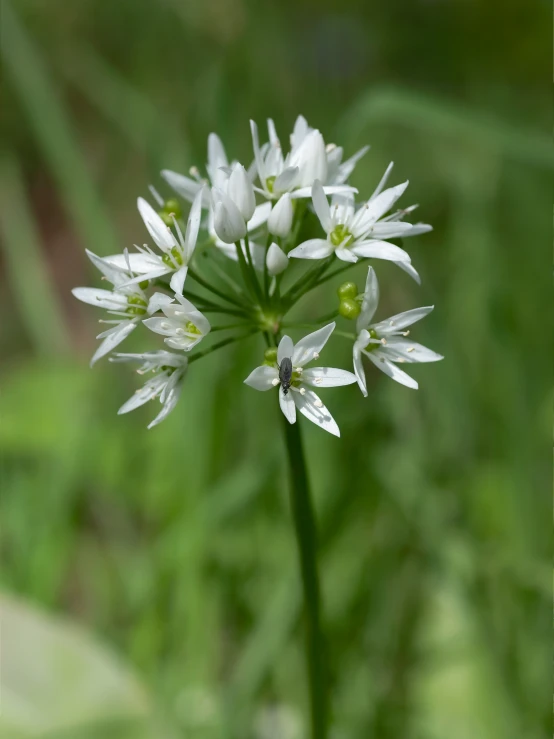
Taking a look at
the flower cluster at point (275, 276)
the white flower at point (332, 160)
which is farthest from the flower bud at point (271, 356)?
the white flower at point (332, 160)

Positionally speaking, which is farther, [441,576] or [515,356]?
[515,356]

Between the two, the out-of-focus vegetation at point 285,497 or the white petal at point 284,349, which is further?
the out-of-focus vegetation at point 285,497

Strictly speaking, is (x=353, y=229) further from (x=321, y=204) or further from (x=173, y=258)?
(x=173, y=258)

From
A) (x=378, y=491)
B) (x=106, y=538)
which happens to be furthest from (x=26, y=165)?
(x=378, y=491)

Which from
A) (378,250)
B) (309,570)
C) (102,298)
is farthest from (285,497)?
(378,250)

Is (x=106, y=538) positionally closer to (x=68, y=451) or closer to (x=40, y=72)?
(x=68, y=451)

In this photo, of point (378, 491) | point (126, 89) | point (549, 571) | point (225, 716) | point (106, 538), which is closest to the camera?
point (225, 716)

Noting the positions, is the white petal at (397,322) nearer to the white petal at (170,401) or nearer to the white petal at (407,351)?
the white petal at (407,351)

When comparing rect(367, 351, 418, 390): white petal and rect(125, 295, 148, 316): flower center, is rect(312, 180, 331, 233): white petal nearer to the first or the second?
rect(367, 351, 418, 390): white petal
